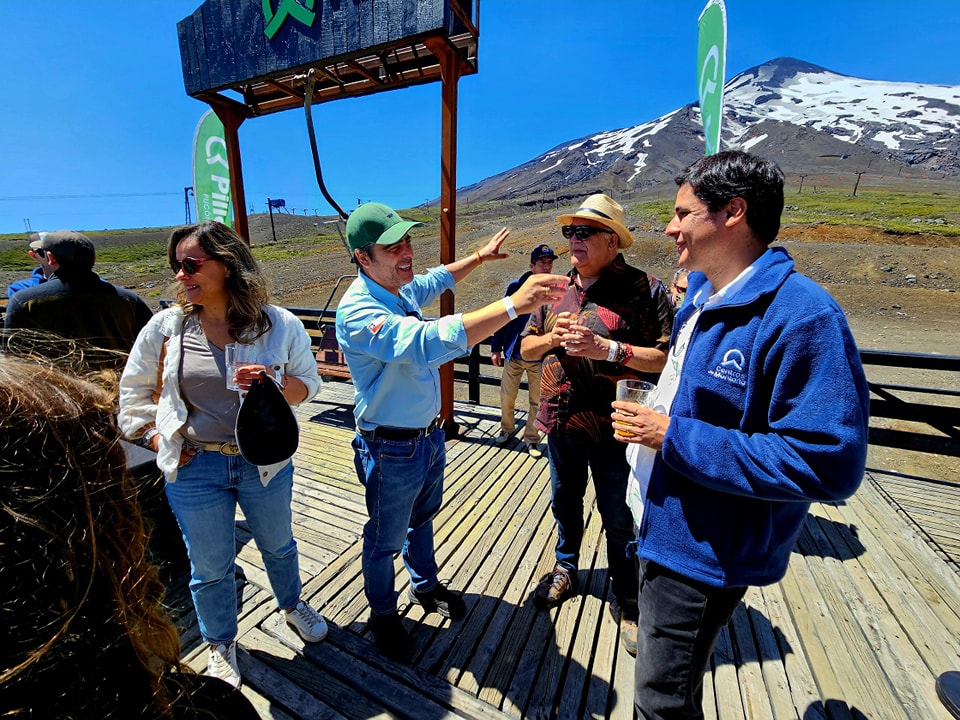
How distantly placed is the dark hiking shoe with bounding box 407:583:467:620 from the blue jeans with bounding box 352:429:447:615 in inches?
10.3

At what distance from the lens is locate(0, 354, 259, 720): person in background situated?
0.58 metres

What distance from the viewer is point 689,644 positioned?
1281 mm

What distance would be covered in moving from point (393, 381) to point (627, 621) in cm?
168

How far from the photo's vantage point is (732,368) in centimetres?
118

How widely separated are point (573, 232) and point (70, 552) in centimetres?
189

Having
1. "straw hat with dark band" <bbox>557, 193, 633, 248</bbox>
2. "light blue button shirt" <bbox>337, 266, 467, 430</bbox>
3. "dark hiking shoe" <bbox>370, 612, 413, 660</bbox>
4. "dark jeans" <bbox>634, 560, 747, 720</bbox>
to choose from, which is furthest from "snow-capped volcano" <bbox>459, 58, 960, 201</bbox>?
"dark jeans" <bbox>634, 560, 747, 720</bbox>

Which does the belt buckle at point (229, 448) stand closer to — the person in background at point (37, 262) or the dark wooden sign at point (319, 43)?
the person in background at point (37, 262)

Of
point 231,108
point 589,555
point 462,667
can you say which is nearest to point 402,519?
point 462,667

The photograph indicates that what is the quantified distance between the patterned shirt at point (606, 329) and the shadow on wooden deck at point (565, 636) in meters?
1.06

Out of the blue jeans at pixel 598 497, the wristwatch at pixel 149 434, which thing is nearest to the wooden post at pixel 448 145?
the blue jeans at pixel 598 497

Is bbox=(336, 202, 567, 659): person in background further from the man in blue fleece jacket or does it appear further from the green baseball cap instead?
the man in blue fleece jacket

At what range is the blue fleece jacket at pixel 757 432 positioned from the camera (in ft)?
3.37


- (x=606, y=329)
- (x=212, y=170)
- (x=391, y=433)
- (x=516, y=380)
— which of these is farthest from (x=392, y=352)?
(x=212, y=170)

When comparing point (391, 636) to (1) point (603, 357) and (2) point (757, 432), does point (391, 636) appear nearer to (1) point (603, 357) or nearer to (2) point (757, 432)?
(1) point (603, 357)
